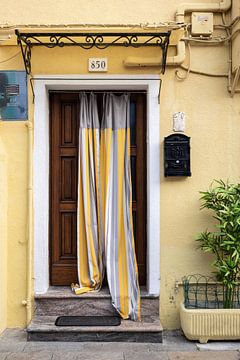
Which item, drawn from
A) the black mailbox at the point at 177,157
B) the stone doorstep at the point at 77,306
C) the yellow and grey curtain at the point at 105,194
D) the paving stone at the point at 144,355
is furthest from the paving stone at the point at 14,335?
the black mailbox at the point at 177,157

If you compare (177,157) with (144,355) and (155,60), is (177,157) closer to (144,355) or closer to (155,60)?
(155,60)

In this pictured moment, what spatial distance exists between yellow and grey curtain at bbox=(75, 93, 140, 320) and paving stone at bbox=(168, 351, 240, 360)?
1.16 m

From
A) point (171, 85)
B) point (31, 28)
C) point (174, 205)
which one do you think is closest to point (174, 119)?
point (171, 85)

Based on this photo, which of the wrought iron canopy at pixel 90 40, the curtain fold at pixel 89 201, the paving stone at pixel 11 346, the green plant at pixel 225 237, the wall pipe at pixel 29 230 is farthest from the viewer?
the curtain fold at pixel 89 201

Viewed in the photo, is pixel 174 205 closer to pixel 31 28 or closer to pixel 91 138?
pixel 91 138

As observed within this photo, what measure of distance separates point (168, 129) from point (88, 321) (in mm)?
2529

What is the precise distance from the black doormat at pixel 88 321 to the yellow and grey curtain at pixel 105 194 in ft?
1.15

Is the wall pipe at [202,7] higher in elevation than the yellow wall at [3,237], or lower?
higher

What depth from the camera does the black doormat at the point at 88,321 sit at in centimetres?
547

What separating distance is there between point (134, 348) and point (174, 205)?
175cm

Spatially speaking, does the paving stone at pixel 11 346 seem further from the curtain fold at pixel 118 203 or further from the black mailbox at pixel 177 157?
the black mailbox at pixel 177 157

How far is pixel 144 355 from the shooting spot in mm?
5031

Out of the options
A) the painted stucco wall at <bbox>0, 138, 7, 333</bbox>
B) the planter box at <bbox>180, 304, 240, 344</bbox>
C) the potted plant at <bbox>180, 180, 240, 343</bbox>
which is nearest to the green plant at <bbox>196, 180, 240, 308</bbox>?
the potted plant at <bbox>180, 180, 240, 343</bbox>

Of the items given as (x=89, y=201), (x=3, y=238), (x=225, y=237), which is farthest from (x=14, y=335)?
(x=225, y=237)
